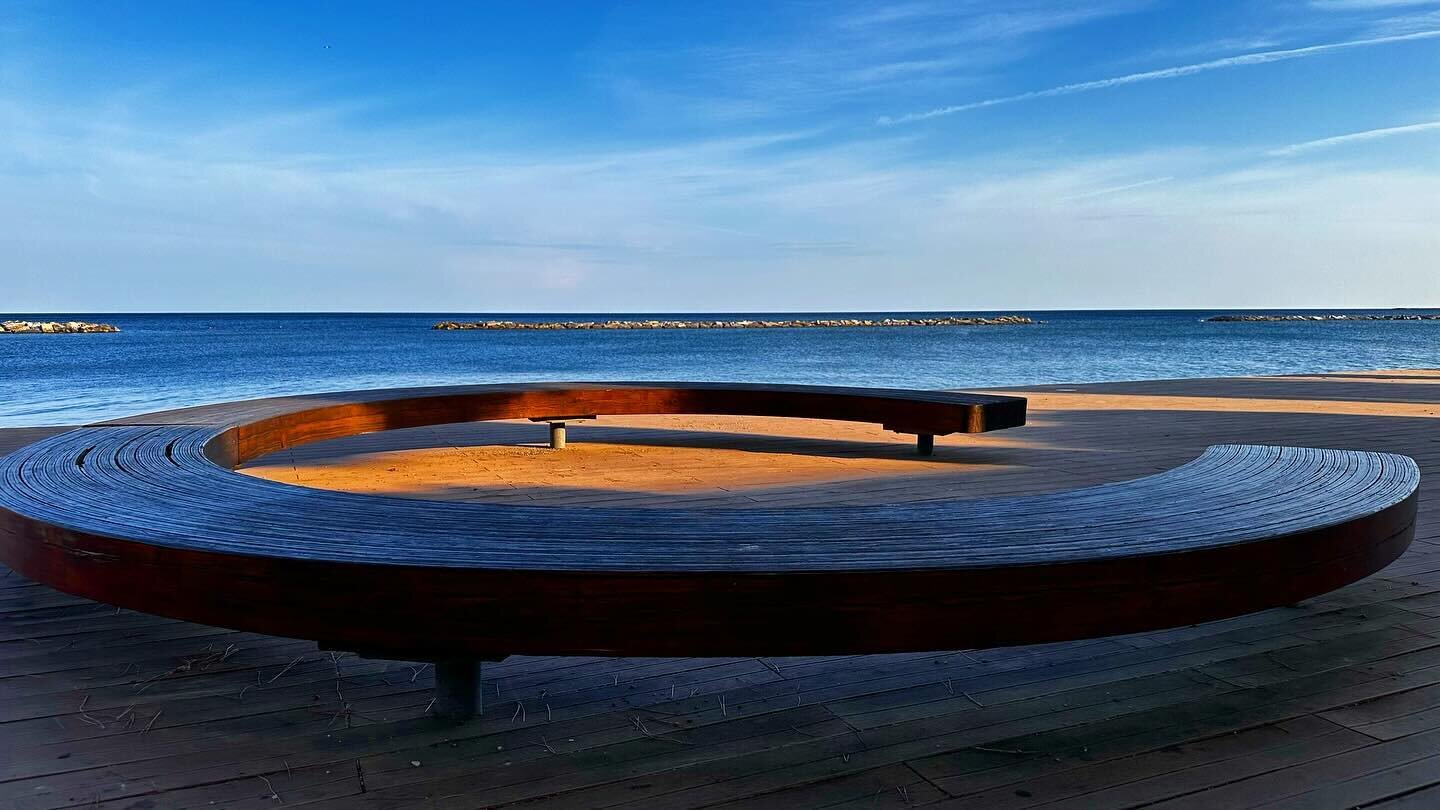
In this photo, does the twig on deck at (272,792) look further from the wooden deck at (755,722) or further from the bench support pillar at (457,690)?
the bench support pillar at (457,690)

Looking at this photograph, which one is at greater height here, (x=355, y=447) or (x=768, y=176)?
(x=768, y=176)

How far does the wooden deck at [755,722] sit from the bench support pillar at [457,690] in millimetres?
46

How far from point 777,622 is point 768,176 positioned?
40.6 m

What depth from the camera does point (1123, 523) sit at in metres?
Result: 2.48

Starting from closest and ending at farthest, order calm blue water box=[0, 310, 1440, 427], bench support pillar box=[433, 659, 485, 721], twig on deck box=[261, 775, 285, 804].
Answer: twig on deck box=[261, 775, 285, 804] < bench support pillar box=[433, 659, 485, 721] < calm blue water box=[0, 310, 1440, 427]

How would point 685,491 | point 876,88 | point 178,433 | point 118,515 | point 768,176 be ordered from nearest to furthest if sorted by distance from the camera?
1. point 118,515
2. point 178,433
3. point 685,491
4. point 876,88
5. point 768,176

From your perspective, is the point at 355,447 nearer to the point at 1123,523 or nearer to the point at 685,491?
the point at 685,491

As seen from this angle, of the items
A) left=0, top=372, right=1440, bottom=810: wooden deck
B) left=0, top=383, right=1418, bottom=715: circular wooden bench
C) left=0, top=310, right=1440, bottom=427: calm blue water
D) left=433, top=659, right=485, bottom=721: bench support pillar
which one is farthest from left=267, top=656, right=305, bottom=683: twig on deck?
left=0, top=310, right=1440, bottom=427: calm blue water

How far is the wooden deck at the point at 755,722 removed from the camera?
1.95 m

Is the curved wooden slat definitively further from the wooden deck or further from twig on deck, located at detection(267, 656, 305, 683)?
twig on deck, located at detection(267, 656, 305, 683)

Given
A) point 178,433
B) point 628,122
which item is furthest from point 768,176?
point 178,433

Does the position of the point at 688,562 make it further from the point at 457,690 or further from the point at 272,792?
the point at 272,792

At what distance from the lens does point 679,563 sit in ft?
6.42

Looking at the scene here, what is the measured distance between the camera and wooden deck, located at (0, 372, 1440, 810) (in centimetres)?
195
